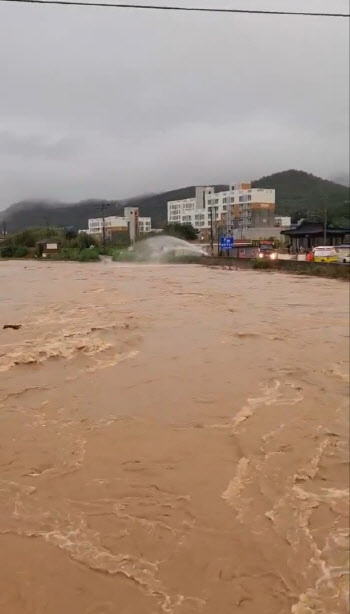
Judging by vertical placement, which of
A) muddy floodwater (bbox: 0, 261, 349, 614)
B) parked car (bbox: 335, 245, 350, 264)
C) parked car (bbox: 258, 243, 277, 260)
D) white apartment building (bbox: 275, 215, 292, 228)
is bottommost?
muddy floodwater (bbox: 0, 261, 349, 614)

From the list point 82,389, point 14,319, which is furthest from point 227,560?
point 14,319

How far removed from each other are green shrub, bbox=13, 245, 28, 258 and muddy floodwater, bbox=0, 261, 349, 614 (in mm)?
13228

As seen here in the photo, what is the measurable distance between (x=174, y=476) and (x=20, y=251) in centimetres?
1674

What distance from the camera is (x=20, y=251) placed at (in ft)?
58.0

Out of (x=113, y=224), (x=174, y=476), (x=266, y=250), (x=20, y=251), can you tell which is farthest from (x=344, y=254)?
(x=113, y=224)

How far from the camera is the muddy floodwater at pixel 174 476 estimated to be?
137 cm

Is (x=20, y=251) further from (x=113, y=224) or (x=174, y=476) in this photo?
(x=174, y=476)

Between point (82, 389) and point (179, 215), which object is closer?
point (82, 389)

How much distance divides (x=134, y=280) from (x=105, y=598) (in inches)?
412

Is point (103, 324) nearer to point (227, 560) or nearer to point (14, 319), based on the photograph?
point (14, 319)

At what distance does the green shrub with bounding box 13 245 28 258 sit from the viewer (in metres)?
17.0

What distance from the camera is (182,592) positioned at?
1352 mm

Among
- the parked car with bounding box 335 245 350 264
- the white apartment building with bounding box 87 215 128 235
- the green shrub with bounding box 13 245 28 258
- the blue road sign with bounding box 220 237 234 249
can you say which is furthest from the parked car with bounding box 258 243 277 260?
the white apartment building with bounding box 87 215 128 235

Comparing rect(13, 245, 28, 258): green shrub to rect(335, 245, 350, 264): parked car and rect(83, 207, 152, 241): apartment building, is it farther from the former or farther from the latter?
rect(335, 245, 350, 264): parked car
